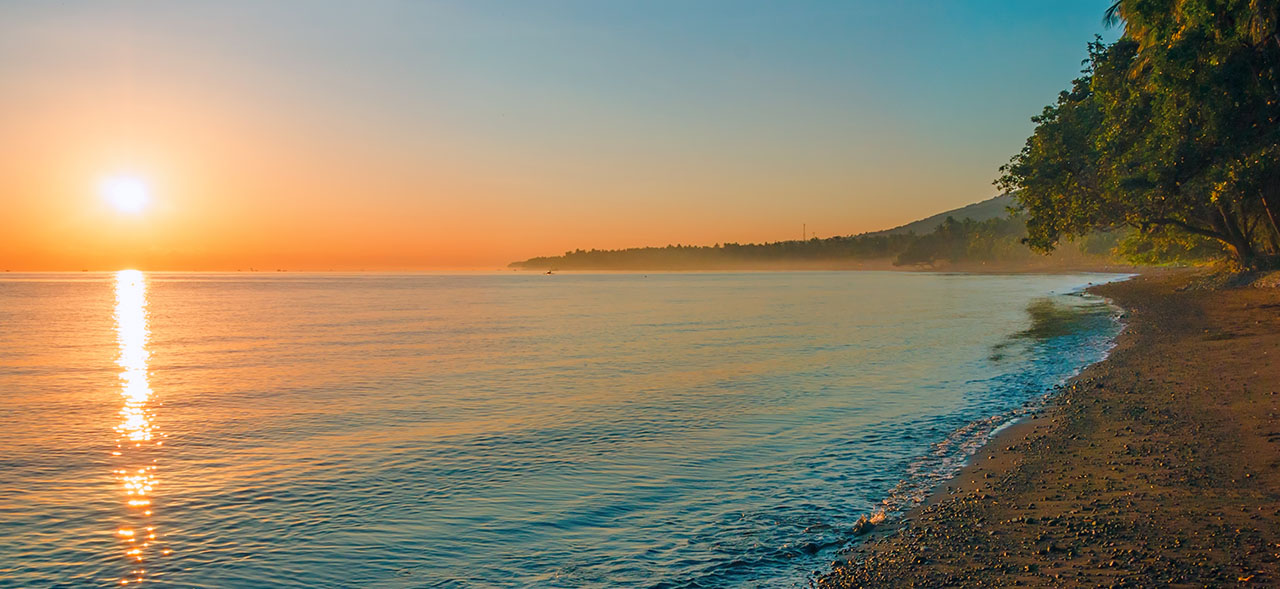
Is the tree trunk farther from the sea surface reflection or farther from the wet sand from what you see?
the sea surface reflection

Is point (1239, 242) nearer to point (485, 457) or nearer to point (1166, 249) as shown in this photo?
point (1166, 249)

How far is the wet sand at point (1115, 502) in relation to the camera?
8.10 meters

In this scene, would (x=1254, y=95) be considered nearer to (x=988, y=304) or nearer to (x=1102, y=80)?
(x=1102, y=80)

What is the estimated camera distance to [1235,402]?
16094 mm

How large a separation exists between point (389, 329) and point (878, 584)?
5095cm

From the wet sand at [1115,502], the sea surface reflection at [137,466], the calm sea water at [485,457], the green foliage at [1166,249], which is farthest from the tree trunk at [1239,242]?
the sea surface reflection at [137,466]

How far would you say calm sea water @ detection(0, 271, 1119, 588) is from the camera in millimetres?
10008

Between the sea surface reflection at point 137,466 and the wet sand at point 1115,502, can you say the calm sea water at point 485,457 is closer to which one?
the sea surface reflection at point 137,466

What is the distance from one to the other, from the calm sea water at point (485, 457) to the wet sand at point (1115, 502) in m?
1.04

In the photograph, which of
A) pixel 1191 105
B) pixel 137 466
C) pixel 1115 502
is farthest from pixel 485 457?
pixel 1191 105

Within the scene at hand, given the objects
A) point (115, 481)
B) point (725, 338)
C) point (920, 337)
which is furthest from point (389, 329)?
point (115, 481)

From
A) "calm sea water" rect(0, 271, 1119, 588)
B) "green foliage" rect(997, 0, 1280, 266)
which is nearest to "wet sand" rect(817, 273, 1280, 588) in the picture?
"calm sea water" rect(0, 271, 1119, 588)

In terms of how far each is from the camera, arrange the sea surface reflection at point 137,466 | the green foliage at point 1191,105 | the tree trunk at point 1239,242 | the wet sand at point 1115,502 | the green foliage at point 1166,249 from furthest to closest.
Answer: the green foliage at point 1166,249 < the tree trunk at point 1239,242 < the green foliage at point 1191,105 < the sea surface reflection at point 137,466 < the wet sand at point 1115,502

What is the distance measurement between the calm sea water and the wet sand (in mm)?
1042
